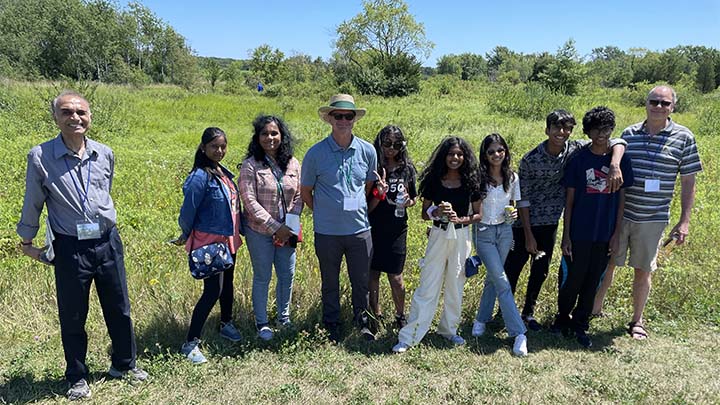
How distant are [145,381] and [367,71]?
1094 inches

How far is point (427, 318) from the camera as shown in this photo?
3.57 meters

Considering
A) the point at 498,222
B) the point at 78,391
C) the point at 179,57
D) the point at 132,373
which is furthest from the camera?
the point at 179,57

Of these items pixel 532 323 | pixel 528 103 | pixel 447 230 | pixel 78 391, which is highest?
pixel 528 103

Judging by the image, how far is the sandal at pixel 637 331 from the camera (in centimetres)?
374

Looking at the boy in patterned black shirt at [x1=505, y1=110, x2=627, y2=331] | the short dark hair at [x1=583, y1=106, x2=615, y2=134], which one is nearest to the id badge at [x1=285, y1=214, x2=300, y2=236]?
the boy in patterned black shirt at [x1=505, y1=110, x2=627, y2=331]

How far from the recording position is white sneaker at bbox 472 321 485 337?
374cm

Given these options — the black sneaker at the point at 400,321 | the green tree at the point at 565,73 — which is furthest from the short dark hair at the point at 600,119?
the green tree at the point at 565,73

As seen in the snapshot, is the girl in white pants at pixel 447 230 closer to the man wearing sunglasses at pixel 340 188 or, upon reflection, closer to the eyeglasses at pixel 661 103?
the man wearing sunglasses at pixel 340 188

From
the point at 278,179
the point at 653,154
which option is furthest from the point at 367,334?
the point at 653,154

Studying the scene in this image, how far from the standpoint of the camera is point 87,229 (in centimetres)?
273

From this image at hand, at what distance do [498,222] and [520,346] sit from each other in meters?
0.95

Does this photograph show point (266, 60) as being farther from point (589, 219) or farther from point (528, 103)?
point (589, 219)

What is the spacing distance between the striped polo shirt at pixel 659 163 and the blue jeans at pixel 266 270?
276cm

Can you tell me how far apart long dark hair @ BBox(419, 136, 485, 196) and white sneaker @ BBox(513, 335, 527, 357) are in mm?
1145
